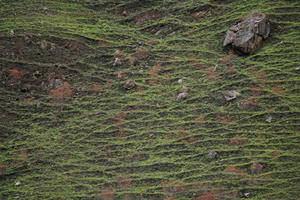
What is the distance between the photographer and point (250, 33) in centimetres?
1024

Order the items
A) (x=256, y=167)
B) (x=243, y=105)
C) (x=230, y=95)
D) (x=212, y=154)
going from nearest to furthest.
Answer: (x=256, y=167) < (x=212, y=154) < (x=243, y=105) < (x=230, y=95)

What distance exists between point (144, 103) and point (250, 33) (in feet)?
18.6

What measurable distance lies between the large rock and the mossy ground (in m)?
0.40

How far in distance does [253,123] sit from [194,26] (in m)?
6.06

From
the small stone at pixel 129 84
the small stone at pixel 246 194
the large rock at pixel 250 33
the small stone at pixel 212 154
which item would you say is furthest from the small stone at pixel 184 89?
the small stone at pixel 246 194

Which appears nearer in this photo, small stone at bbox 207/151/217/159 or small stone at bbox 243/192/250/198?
small stone at bbox 243/192/250/198

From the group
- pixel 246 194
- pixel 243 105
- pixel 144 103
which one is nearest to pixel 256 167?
pixel 246 194

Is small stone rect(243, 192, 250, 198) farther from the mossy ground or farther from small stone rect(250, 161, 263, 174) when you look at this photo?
small stone rect(250, 161, 263, 174)

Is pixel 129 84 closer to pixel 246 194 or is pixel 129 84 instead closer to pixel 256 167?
pixel 256 167

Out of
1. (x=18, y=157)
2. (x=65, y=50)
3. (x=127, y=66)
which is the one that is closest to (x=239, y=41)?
(x=127, y=66)

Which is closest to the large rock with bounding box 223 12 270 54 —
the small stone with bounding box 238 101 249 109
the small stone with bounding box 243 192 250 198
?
the small stone with bounding box 238 101 249 109

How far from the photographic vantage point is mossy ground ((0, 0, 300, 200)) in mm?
8336

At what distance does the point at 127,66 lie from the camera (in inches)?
456

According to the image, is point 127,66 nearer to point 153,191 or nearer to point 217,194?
point 153,191
